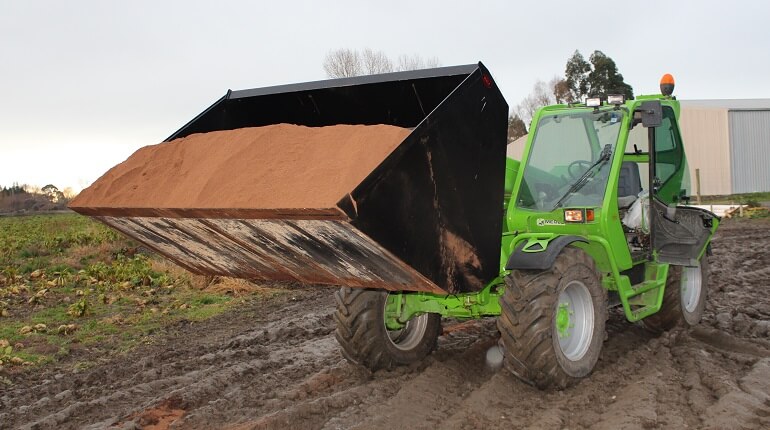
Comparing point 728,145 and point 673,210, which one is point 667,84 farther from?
point 728,145

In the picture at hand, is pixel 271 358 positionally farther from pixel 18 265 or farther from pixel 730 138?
pixel 730 138

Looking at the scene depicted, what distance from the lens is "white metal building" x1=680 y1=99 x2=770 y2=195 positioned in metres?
32.0

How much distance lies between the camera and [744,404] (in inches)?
184

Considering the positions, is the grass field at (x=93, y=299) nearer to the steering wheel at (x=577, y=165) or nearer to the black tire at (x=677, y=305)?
the steering wheel at (x=577, y=165)

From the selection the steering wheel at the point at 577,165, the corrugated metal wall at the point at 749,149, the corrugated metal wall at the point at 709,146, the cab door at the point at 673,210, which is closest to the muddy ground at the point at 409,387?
the cab door at the point at 673,210

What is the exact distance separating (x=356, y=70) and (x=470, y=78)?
35.2 m

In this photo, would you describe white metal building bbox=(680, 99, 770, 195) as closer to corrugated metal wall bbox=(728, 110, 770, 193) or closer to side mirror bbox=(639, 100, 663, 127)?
corrugated metal wall bbox=(728, 110, 770, 193)

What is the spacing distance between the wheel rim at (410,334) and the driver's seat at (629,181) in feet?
7.00

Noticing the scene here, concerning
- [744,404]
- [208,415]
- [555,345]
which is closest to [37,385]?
[208,415]

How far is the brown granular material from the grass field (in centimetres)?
331

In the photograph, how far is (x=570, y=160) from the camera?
614 centimetres

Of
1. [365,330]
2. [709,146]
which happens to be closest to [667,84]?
[365,330]

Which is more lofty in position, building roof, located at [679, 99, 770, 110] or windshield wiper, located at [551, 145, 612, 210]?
A: building roof, located at [679, 99, 770, 110]

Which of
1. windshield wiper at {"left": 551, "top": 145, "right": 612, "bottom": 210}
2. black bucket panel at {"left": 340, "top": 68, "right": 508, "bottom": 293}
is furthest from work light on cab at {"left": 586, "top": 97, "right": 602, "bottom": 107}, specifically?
black bucket panel at {"left": 340, "top": 68, "right": 508, "bottom": 293}
